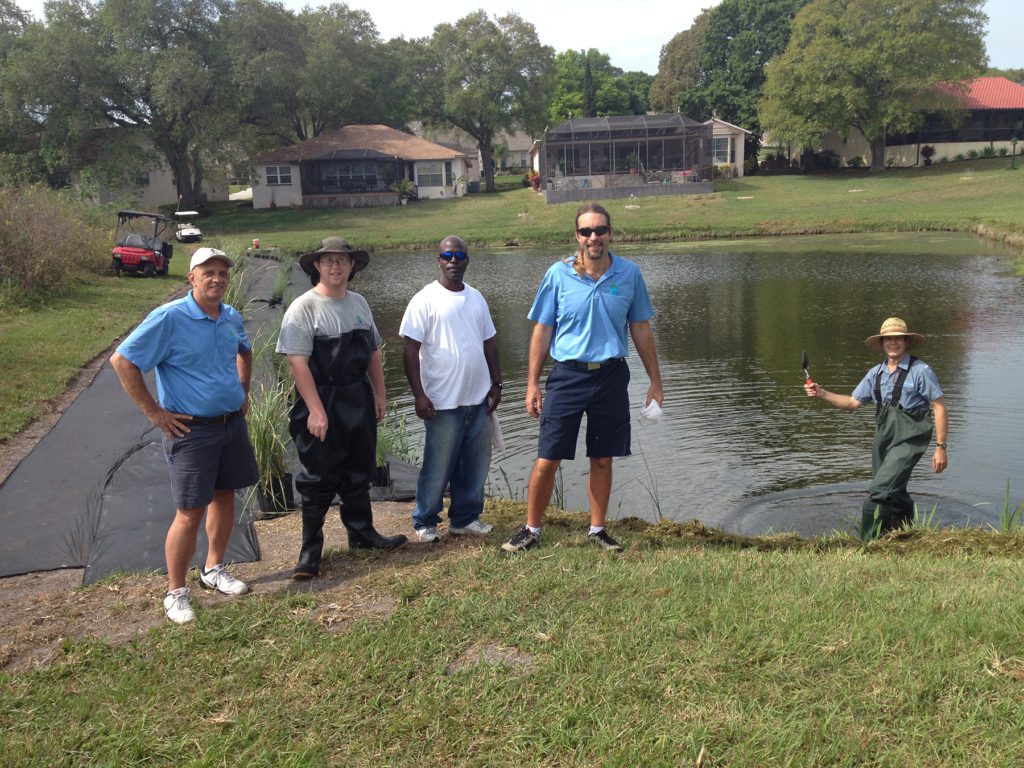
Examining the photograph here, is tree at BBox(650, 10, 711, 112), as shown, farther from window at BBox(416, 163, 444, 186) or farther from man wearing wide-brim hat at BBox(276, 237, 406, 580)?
man wearing wide-brim hat at BBox(276, 237, 406, 580)

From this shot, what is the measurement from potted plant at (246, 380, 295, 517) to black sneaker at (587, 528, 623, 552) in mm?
2462

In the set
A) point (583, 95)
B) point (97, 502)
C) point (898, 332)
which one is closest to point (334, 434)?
point (97, 502)

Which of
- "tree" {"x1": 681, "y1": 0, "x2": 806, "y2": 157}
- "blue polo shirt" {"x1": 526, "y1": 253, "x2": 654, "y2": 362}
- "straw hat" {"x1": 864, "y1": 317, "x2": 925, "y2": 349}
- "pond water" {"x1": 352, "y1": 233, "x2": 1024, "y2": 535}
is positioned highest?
"tree" {"x1": 681, "y1": 0, "x2": 806, "y2": 157}

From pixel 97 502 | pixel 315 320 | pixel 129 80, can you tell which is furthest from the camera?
pixel 129 80

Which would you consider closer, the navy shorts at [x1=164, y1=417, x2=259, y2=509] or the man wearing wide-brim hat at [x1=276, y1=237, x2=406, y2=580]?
the navy shorts at [x1=164, y1=417, x2=259, y2=509]

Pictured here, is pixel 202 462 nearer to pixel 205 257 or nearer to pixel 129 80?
pixel 205 257

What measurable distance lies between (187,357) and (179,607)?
3.93 ft

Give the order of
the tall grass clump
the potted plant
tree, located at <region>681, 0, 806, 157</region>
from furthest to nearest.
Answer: tree, located at <region>681, 0, 806, 157</region>, the tall grass clump, the potted plant

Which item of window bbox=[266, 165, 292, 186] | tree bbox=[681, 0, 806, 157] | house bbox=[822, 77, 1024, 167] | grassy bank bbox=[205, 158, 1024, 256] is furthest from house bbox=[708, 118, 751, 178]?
window bbox=[266, 165, 292, 186]

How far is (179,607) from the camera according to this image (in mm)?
4473

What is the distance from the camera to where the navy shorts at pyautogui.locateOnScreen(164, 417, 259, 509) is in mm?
4613

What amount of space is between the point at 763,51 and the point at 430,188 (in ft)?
89.1

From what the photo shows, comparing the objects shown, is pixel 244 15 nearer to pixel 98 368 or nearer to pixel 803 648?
pixel 98 368

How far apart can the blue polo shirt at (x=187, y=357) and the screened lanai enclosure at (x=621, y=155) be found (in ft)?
144
